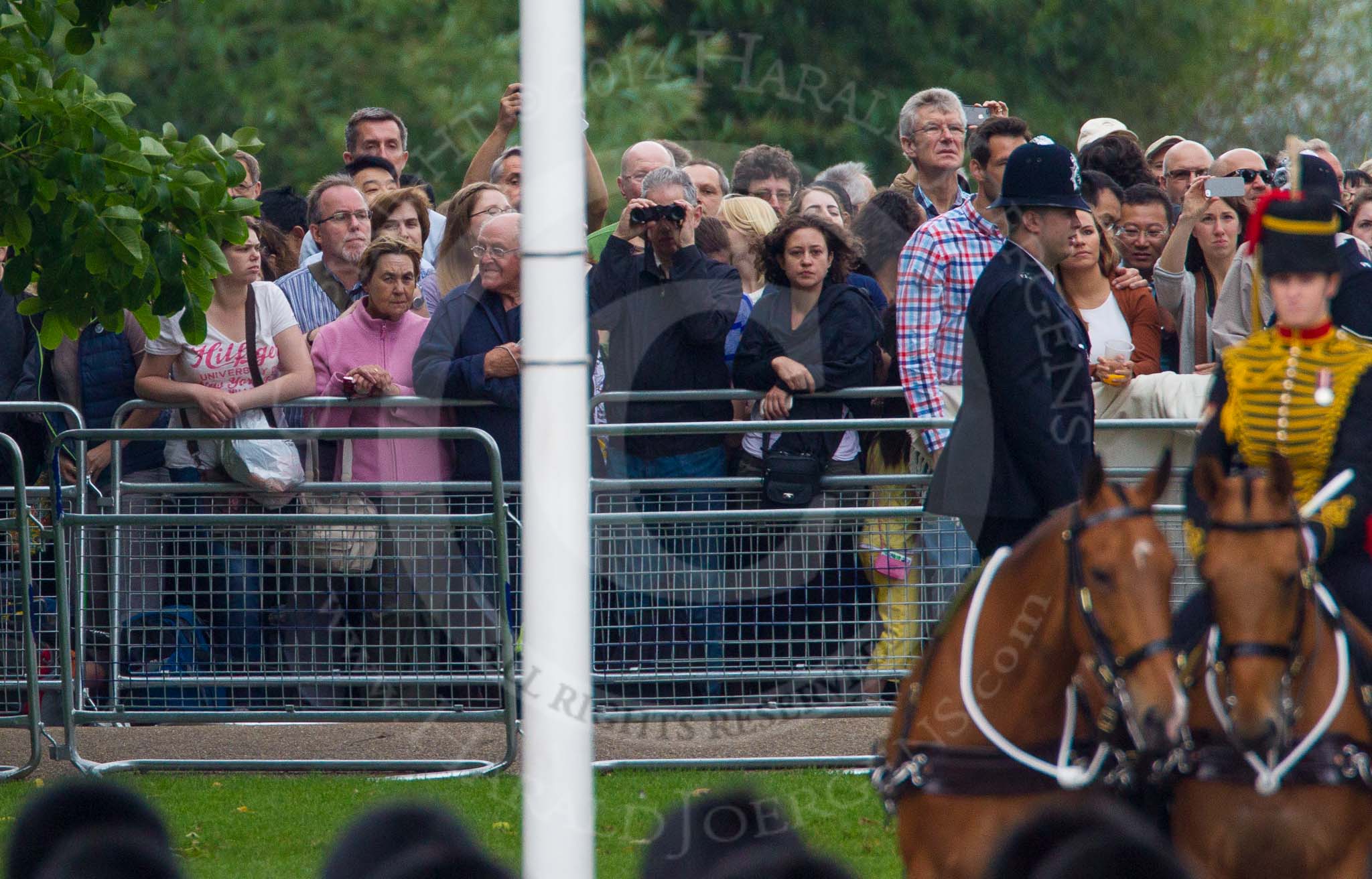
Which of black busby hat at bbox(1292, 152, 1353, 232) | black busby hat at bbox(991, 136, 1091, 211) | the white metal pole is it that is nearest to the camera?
the white metal pole

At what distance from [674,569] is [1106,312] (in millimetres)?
2413

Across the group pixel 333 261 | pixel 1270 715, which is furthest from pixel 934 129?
pixel 1270 715

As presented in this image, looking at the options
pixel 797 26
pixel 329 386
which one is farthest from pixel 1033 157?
pixel 797 26

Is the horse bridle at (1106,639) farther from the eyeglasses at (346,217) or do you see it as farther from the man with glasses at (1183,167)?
the man with glasses at (1183,167)

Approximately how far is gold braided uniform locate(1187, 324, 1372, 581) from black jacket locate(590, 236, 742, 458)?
344 cm

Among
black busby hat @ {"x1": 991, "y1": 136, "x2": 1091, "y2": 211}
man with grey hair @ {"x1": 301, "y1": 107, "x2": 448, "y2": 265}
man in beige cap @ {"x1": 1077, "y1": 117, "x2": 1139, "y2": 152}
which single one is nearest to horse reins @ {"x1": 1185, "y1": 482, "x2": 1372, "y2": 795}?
black busby hat @ {"x1": 991, "y1": 136, "x2": 1091, "y2": 211}

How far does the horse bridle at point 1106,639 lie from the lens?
4.18m

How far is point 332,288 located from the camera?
9516 mm

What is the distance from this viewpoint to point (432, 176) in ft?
72.3

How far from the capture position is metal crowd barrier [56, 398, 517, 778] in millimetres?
8062

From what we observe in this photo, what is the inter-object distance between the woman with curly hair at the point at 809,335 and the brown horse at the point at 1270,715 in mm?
3707

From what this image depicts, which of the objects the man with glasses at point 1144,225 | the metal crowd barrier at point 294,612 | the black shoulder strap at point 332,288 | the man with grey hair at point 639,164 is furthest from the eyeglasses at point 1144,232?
the black shoulder strap at point 332,288

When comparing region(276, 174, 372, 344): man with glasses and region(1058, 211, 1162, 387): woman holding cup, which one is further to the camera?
region(276, 174, 372, 344): man with glasses

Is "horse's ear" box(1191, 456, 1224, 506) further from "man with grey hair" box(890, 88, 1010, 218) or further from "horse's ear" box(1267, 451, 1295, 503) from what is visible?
"man with grey hair" box(890, 88, 1010, 218)
